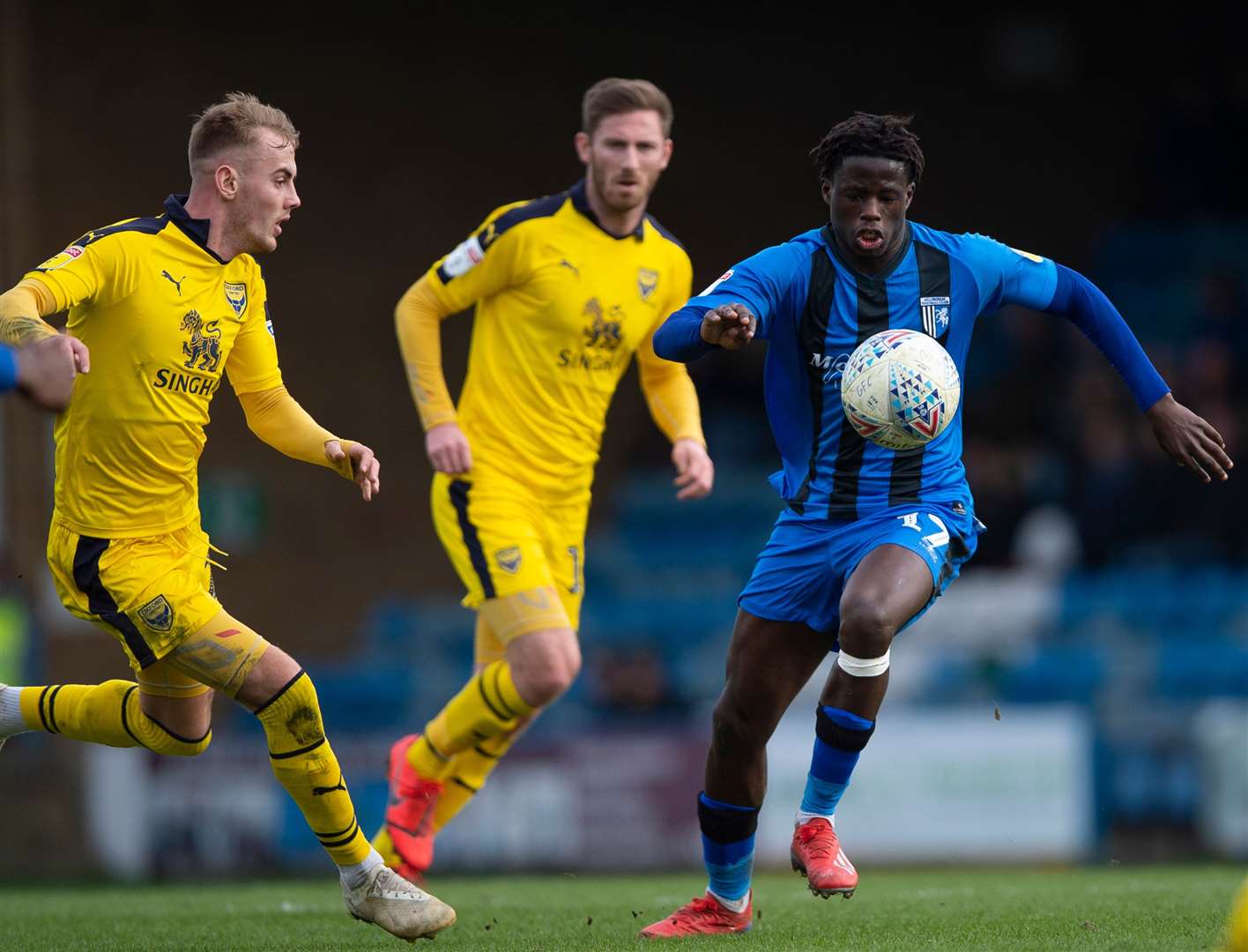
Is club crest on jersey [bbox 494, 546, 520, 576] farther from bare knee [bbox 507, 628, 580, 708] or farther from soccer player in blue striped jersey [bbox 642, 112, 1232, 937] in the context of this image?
soccer player in blue striped jersey [bbox 642, 112, 1232, 937]

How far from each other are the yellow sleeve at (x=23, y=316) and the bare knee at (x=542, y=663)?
2502mm

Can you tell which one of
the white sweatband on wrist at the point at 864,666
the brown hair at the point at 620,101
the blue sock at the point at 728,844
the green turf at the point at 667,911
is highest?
the brown hair at the point at 620,101

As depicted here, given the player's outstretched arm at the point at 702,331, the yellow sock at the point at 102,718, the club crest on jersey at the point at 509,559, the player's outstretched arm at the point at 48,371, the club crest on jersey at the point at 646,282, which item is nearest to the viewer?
the player's outstretched arm at the point at 48,371

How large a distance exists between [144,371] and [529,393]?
6.68ft

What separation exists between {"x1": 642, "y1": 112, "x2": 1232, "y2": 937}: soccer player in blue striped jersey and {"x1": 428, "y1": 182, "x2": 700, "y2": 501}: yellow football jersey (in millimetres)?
1459

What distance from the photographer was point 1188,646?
11289 millimetres

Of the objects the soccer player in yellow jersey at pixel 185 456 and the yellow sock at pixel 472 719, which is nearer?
the soccer player in yellow jersey at pixel 185 456

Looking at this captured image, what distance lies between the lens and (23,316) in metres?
4.66

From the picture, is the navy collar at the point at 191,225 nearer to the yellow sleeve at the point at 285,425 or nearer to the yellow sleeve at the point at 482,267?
the yellow sleeve at the point at 285,425

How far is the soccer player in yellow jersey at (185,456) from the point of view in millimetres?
5340

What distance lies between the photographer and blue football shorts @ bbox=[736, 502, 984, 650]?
5.47 meters

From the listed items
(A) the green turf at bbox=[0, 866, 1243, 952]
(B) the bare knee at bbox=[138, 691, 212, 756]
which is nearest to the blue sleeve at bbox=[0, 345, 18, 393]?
(B) the bare knee at bbox=[138, 691, 212, 756]

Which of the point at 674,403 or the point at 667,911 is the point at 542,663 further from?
the point at 674,403

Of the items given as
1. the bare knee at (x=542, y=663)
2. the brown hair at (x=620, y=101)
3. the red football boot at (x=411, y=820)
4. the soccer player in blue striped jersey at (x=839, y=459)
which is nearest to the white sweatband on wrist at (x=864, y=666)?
the soccer player in blue striped jersey at (x=839, y=459)
